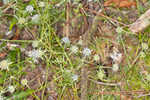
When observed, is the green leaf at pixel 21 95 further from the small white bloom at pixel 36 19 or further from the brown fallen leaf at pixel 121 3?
the brown fallen leaf at pixel 121 3

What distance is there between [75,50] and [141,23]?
41 centimetres

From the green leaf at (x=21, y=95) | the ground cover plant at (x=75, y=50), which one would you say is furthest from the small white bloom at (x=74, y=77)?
the green leaf at (x=21, y=95)

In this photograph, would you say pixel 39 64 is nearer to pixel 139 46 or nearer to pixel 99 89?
pixel 99 89

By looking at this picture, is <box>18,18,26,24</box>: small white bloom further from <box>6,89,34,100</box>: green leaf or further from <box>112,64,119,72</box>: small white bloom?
<box>112,64,119,72</box>: small white bloom

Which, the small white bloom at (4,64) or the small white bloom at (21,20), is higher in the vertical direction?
the small white bloom at (21,20)

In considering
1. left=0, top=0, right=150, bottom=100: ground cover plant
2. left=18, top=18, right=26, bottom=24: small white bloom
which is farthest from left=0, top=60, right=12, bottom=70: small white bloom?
left=18, top=18, right=26, bottom=24: small white bloom

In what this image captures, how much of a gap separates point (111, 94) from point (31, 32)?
60 cm

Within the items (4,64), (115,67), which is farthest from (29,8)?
(115,67)

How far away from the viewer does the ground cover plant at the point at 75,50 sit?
1.29m

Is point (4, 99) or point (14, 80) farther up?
point (14, 80)

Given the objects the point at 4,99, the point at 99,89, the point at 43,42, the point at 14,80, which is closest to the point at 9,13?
the point at 43,42

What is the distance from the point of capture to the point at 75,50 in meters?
1.30

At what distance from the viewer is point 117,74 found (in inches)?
51.9

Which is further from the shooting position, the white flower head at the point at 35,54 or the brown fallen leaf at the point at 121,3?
the brown fallen leaf at the point at 121,3
